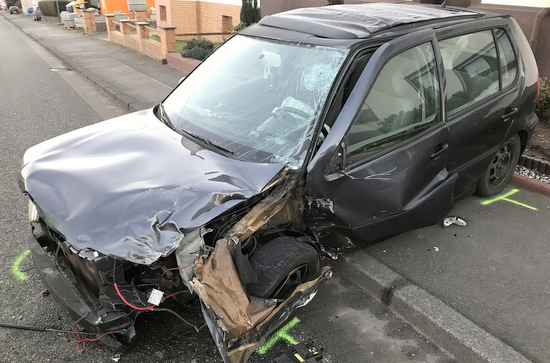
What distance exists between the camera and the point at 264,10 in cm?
1247

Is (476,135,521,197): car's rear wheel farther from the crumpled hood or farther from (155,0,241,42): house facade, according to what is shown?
(155,0,241,42): house facade

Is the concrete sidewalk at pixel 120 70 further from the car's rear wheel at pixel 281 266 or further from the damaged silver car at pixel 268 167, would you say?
the car's rear wheel at pixel 281 266

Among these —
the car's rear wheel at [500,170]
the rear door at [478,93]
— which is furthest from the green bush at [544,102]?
the rear door at [478,93]

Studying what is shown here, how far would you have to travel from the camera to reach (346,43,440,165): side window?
110 inches

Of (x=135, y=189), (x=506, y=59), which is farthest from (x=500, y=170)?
(x=135, y=189)

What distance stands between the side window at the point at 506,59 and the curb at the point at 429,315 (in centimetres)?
202

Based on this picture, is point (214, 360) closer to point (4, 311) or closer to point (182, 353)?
point (182, 353)

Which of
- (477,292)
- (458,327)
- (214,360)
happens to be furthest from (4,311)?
(477,292)

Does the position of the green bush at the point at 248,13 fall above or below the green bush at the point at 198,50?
above

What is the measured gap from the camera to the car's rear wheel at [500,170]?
4238 mm

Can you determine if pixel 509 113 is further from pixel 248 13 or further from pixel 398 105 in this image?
pixel 248 13

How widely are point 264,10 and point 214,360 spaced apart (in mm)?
11583

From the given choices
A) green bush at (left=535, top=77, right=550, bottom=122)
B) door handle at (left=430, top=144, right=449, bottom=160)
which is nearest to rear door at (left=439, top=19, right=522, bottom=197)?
door handle at (left=430, top=144, right=449, bottom=160)

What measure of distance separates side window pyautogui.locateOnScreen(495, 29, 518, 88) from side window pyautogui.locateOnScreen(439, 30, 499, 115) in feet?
0.28
